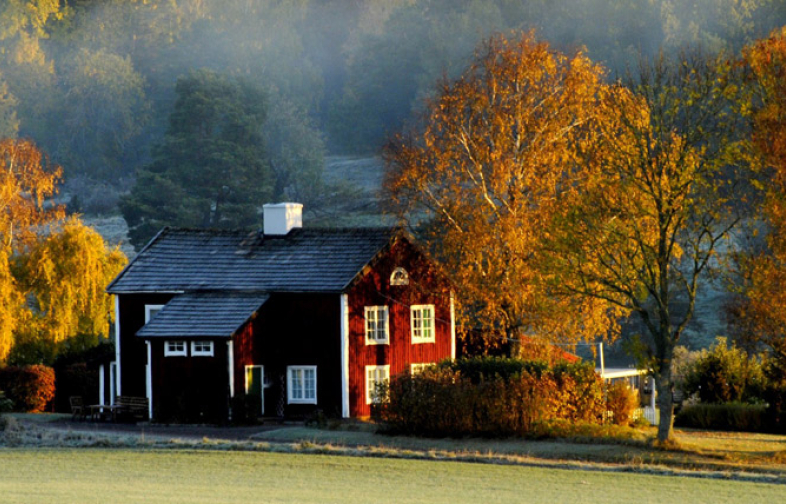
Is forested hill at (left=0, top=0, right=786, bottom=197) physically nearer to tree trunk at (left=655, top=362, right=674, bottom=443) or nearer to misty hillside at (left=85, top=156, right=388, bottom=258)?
misty hillside at (left=85, top=156, right=388, bottom=258)

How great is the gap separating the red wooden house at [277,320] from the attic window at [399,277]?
0.14 feet

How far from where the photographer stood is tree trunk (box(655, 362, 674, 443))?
34812 mm

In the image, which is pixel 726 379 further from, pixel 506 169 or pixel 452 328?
pixel 506 169

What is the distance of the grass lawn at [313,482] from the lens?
25.6 metres

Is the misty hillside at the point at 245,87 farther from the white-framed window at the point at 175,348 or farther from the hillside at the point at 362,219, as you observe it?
the white-framed window at the point at 175,348

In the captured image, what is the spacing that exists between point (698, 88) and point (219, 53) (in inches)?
5889

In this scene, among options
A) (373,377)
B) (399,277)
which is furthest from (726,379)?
(373,377)

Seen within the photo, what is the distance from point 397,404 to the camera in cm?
3853

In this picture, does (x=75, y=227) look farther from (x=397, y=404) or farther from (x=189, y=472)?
(x=189, y=472)

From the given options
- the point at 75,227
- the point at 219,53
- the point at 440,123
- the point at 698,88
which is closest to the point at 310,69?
the point at 219,53

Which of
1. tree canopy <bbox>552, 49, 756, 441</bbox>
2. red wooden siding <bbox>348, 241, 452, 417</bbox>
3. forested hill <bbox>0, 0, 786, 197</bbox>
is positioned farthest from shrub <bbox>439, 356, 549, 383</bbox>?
forested hill <bbox>0, 0, 786, 197</bbox>

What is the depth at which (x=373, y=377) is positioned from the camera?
45.8 m

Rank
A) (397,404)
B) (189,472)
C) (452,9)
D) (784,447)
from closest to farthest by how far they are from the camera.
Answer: (189,472) < (784,447) < (397,404) < (452,9)

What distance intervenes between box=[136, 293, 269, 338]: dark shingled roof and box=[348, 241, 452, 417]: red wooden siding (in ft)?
11.3
